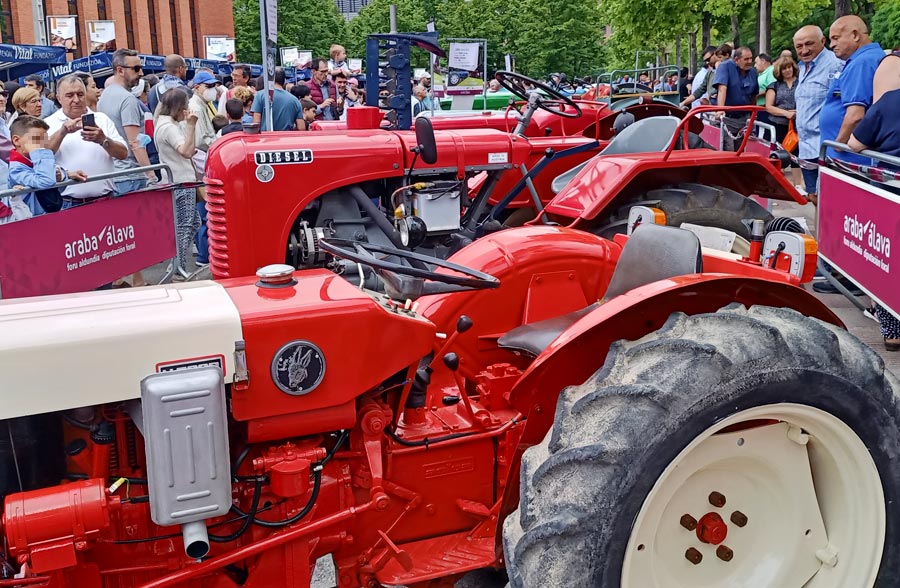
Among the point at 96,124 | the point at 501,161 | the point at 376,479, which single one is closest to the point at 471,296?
the point at 376,479

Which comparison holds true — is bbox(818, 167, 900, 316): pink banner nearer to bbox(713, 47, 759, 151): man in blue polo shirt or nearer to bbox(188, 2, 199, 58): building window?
bbox(713, 47, 759, 151): man in blue polo shirt

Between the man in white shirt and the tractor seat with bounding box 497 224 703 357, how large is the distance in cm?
444

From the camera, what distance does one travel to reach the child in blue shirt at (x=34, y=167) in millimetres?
5586

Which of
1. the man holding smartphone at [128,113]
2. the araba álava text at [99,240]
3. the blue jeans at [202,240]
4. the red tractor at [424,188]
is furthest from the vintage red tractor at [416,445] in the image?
the blue jeans at [202,240]

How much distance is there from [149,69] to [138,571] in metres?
23.0

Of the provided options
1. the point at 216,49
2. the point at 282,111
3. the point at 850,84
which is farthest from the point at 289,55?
the point at 850,84

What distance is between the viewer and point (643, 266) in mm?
2672

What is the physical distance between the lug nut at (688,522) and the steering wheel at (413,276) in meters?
0.79

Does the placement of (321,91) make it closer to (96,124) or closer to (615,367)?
(96,124)

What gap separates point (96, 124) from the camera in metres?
6.59

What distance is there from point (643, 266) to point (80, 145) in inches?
204

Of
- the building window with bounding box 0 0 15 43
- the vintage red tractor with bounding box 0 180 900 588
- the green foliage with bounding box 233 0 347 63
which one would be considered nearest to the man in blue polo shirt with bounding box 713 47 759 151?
the vintage red tractor with bounding box 0 180 900 588

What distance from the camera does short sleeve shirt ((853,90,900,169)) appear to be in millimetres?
4641

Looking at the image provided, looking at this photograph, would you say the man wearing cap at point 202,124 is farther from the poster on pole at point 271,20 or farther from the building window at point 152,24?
the building window at point 152,24
